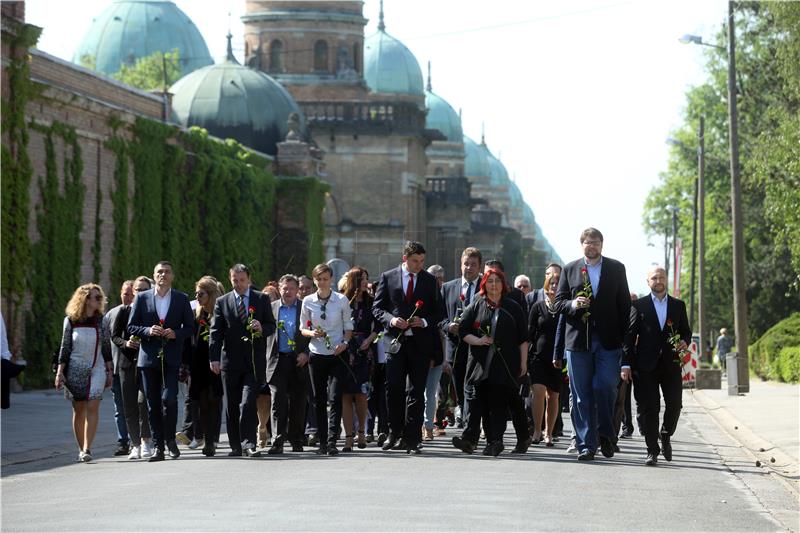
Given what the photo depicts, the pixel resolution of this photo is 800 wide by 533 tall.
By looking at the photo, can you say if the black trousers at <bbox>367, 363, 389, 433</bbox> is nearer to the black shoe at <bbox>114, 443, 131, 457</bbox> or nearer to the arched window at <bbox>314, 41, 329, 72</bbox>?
the black shoe at <bbox>114, 443, 131, 457</bbox>

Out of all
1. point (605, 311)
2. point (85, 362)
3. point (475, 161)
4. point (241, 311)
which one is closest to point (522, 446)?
point (605, 311)

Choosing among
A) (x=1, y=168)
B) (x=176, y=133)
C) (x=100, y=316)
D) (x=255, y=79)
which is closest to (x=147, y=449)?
(x=100, y=316)

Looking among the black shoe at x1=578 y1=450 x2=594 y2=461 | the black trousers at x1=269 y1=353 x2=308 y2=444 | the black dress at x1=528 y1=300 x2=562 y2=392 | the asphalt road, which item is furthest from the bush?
the black shoe at x1=578 y1=450 x2=594 y2=461

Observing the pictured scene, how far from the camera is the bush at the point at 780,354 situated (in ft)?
142

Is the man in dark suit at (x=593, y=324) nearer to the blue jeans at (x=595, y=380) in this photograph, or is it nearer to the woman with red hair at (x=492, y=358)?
the blue jeans at (x=595, y=380)

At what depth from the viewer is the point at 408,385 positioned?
18000mm

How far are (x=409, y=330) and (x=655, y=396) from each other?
2.52 meters

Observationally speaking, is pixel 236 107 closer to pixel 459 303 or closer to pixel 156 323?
pixel 459 303

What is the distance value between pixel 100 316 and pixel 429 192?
278 ft

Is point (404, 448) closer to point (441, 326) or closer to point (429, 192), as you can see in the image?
point (441, 326)

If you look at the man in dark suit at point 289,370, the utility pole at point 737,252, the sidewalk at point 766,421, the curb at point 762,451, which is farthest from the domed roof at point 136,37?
the man in dark suit at point 289,370

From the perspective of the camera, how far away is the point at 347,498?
1312 cm

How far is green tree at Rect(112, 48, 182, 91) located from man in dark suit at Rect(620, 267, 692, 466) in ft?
241

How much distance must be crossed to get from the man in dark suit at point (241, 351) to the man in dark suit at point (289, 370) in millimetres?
238
